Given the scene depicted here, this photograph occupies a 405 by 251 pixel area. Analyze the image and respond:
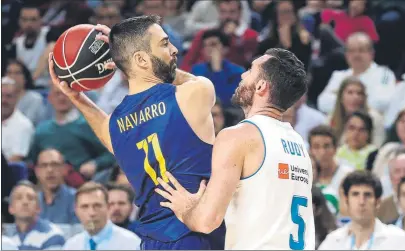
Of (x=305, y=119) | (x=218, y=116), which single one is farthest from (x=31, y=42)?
(x=305, y=119)

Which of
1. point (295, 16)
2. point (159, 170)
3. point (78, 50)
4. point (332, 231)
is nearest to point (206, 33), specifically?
point (295, 16)

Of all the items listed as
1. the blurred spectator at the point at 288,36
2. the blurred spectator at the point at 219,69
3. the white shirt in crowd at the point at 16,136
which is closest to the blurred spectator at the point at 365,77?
the blurred spectator at the point at 288,36

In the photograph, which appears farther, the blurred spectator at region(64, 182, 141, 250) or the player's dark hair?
the player's dark hair

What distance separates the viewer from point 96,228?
27.1 ft

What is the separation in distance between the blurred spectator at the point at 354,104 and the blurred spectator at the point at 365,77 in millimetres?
285

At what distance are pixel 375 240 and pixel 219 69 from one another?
140 inches

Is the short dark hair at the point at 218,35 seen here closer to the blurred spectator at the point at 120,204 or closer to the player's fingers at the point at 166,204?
the blurred spectator at the point at 120,204

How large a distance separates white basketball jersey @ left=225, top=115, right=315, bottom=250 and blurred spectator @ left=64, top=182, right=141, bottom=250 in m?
3.56

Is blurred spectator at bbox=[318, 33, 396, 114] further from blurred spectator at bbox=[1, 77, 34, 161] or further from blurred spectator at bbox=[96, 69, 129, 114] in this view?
blurred spectator at bbox=[1, 77, 34, 161]

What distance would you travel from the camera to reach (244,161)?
14.8 feet

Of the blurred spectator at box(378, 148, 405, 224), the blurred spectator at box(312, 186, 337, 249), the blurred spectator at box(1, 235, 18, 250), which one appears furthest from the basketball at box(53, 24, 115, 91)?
the blurred spectator at box(378, 148, 405, 224)

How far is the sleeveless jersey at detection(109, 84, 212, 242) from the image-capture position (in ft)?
15.9

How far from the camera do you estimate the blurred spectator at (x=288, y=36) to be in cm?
1082

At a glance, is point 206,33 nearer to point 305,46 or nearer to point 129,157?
point 305,46
